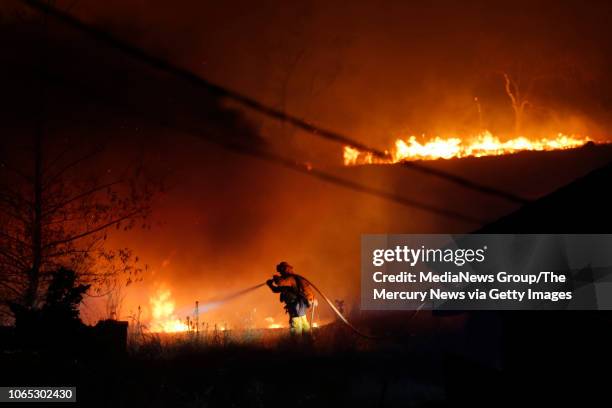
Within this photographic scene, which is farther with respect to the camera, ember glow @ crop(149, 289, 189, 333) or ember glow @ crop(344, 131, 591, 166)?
ember glow @ crop(344, 131, 591, 166)

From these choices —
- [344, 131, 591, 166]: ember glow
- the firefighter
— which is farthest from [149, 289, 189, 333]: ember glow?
[344, 131, 591, 166]: ember glow

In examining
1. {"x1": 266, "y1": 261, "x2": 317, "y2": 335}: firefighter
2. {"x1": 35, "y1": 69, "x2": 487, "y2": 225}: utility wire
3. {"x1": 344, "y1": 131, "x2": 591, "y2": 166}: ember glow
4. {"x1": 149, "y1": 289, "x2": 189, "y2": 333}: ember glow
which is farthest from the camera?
{"x1": 344, "y1": 131, "x2": 591, "y2": 166}: ember glow

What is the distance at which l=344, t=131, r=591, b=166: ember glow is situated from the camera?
912 inches

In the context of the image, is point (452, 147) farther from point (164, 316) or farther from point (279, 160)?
point (164, 316)

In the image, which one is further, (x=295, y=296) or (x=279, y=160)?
(x=279, y=160)

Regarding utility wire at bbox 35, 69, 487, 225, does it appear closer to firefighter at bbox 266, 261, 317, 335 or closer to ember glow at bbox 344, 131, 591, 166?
ember glow at bbox 344, 131, 591, 166

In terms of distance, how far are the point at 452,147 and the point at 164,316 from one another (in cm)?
1186

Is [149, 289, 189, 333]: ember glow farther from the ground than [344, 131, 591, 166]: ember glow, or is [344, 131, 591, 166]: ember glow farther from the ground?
[344, 131, 591, 166]: ember glow

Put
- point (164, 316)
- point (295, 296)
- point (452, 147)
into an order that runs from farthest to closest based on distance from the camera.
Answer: point (452, 147) → point (164, 316) → point (295, 296)

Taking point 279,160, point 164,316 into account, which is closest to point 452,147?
point 279,160

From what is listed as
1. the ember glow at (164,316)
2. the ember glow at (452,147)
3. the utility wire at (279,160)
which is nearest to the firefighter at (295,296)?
the ember glow at (164,316)

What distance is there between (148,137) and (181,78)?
3683 millimetres

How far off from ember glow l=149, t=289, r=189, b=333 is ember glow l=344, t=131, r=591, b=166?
7856mm

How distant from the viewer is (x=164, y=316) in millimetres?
18688
